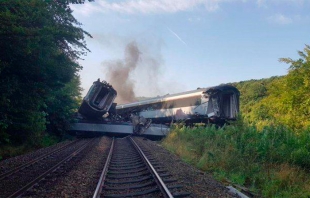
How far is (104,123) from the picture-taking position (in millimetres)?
25234

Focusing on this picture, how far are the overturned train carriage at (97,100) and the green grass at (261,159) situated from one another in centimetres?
1222

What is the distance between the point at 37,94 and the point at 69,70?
2.47m

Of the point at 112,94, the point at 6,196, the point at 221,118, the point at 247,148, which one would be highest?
the point at 112,94

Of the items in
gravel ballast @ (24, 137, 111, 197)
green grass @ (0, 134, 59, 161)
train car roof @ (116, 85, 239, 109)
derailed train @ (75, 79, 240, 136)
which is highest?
train car roof @ (116, 85, 239, 109)

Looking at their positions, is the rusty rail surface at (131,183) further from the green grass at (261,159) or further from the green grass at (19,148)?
the green grass at (19,148)

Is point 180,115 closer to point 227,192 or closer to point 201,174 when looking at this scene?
point 201,174

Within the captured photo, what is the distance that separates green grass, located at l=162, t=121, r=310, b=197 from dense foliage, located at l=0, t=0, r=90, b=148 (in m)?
7.29

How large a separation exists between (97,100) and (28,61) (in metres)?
12.9

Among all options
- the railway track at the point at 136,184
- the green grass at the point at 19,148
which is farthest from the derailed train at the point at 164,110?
the railway track at the point at 136,184

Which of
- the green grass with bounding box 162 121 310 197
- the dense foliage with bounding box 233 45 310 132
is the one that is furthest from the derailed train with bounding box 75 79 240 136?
the green grass with bounding box 162 121 310 197

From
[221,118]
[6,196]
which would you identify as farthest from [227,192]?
[221,118]

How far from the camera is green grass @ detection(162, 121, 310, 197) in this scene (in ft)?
25.5

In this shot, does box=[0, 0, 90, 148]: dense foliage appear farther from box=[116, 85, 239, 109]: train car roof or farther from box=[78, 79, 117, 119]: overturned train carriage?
box=[116, 85, 239, 109]: train car roof

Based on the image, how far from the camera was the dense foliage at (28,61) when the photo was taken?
1028 centimetres
